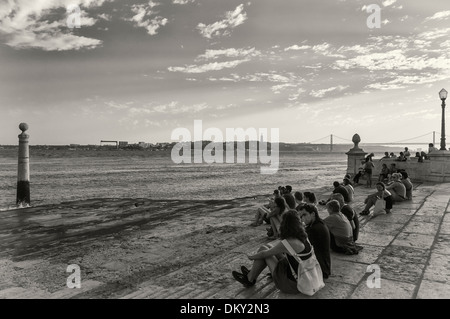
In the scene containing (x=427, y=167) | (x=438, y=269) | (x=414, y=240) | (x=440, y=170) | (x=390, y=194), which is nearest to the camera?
(x=438, y=269)

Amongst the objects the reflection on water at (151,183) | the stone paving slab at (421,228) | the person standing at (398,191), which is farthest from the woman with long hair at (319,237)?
the reflection on water at (151,183)

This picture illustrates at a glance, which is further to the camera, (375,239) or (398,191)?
(398,191)

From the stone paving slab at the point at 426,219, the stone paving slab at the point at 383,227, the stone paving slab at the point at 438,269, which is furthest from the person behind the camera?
the stone paving slab at the point at 426,219

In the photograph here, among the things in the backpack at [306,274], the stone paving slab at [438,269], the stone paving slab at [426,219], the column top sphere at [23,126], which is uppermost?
the column top sphere at [23,126]

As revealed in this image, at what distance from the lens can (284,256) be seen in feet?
14.7

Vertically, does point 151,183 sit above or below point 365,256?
below

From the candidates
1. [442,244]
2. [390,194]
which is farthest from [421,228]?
[390,194]

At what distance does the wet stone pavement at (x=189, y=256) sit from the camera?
15.4 ft

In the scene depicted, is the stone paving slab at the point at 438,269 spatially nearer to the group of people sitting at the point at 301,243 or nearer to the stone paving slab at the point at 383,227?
the group of people sitting at the point at 301,243

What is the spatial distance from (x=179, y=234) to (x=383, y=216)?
552cm

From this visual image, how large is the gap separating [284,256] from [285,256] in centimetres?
1

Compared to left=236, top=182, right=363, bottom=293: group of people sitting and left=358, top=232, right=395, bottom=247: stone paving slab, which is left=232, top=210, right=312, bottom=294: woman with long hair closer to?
left=236, top=182, right=363, bottom=293: group of people sitting

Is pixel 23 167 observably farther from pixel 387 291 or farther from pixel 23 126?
pixel 387 291
